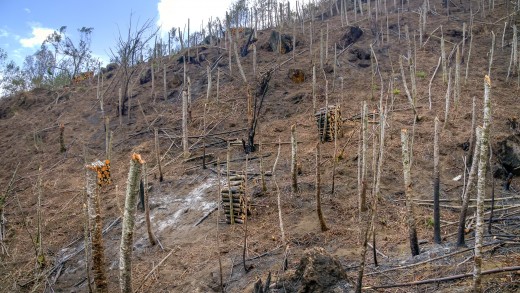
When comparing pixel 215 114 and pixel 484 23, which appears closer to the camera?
pixel 215 114

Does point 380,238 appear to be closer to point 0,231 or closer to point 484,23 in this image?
point 0,231

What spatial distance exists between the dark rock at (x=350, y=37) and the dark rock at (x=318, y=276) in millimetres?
16362

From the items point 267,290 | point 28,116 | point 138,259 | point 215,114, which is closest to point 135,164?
point 267,290

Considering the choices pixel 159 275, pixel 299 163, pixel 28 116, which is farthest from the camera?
pixel 28 116

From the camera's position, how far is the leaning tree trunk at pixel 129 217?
10.2 feet

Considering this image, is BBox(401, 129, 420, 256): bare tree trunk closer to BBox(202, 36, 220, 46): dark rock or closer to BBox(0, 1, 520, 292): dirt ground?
BBox(0, 1, 520, 292): dirt ground

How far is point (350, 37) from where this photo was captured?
1945 centimetres

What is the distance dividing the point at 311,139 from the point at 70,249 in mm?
6508

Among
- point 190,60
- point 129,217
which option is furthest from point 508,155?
point 190,60

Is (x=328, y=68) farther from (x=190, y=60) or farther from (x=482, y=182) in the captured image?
(x=482, y=182)

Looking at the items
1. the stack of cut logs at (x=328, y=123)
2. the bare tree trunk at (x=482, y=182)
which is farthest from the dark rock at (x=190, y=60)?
the bare tree trunk at (x=482, y=182)

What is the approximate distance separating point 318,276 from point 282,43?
54.9ft

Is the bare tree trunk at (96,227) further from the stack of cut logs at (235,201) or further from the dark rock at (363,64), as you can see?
the dark rock at (363,64)

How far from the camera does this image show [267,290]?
4496mm
